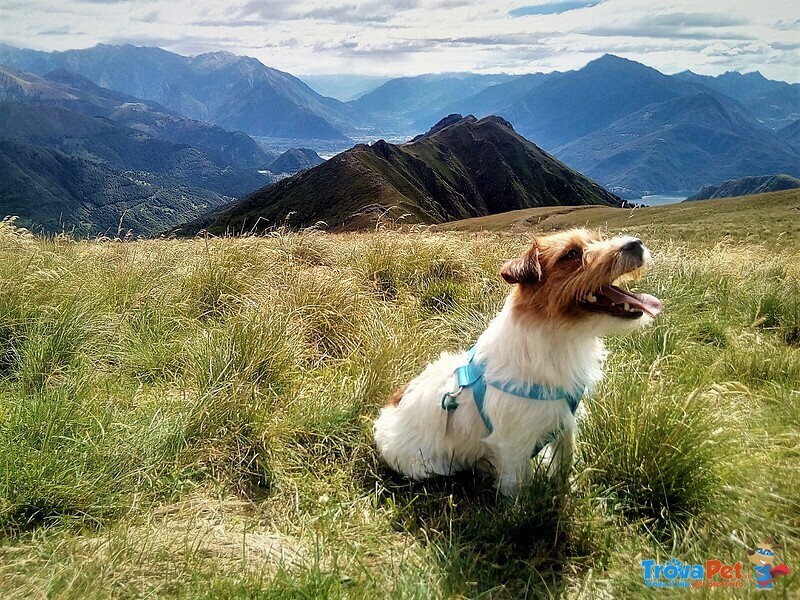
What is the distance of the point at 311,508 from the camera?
3.37 m

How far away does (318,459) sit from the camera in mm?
3781

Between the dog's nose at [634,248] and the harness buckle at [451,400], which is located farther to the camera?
the harness buckle at [451,400]

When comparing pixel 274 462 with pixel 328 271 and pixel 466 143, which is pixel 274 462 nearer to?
pixel 328 271

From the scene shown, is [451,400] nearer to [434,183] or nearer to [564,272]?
[564,272]

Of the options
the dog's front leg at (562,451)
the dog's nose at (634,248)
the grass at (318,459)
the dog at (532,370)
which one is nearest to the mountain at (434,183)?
the grass at (318,459)

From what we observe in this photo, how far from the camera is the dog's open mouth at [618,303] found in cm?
281

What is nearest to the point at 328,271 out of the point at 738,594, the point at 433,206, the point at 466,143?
the point at 738,594

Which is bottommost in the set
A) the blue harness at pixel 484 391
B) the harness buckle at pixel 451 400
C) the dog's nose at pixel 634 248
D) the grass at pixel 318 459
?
the grass at pixel 318 459

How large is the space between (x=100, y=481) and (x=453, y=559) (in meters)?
2.27

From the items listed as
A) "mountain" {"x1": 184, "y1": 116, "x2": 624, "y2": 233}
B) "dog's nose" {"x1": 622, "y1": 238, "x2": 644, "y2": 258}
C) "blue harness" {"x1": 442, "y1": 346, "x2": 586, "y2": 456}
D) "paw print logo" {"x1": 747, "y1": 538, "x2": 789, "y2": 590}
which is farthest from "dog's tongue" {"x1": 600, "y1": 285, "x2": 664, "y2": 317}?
"mountain" {"x1": 184, "y1": 116, "x2": 624, "y2": 233}

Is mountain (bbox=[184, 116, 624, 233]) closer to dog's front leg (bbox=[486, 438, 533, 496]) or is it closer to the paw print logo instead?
dog's front leg (bbox=[486, 438, 533, 496])

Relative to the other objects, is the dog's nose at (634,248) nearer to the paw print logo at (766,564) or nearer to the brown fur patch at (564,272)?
the brown fur patch at (564,272)

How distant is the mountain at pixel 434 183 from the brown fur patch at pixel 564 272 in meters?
85.7

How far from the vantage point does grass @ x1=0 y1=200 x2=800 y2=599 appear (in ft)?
8.32
